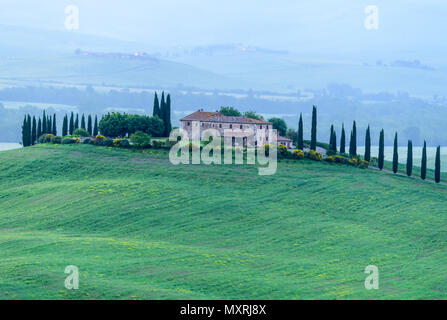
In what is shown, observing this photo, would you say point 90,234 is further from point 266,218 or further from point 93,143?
point 93,143

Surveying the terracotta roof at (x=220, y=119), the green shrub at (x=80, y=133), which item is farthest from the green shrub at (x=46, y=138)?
the terracotta roof at (x=220, y=119)

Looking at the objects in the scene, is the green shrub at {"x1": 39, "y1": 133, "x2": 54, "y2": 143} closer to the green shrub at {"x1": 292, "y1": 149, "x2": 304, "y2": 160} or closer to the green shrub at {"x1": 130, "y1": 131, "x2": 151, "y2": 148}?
the green shrub at {"x1": 130, "y1": 131, "x2": 151, "y2": 148}

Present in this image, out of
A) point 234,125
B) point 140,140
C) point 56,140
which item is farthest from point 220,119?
point 56,140

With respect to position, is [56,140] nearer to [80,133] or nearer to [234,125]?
[80,133]

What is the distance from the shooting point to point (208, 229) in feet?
249

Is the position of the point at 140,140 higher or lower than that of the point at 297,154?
higher

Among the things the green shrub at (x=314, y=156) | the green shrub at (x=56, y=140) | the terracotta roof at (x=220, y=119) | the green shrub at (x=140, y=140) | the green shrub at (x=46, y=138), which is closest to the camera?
the green shrub at (x=314, y=156)

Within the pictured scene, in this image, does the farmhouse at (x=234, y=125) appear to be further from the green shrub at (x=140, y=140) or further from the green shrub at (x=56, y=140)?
the green shrub at (x=56, y=140)

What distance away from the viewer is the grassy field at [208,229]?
53.9m

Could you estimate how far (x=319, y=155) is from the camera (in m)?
107

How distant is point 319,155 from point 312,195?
57.7 ft

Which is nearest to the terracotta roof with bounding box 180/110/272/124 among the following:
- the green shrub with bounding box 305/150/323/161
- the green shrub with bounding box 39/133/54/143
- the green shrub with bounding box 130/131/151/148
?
the green shrub with bounding box 305/150/323/161

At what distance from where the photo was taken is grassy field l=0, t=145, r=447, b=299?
53875mm

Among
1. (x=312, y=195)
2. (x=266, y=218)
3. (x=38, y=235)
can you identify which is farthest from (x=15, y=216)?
(x=312, y=195)
